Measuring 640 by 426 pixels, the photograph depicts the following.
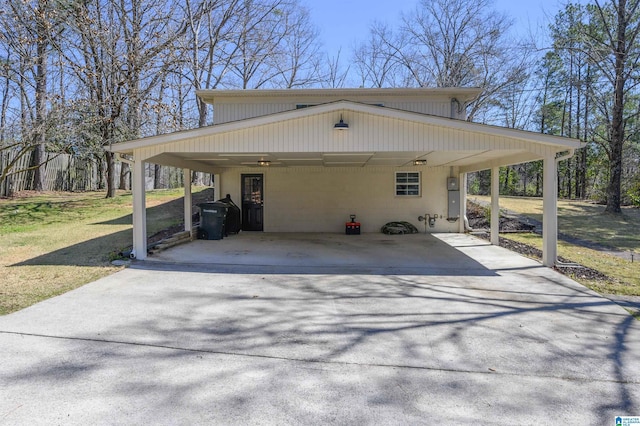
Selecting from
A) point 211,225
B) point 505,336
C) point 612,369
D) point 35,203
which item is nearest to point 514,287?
point 505,336

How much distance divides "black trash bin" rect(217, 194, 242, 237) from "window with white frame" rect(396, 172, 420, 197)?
17.4 feet

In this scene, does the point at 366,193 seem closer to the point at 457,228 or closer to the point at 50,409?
the point at 457,228

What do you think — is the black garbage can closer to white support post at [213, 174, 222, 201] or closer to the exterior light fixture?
white support post at [213, 174, 222, 201]

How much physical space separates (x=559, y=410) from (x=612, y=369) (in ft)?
3.44

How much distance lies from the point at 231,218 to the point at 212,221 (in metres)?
1.06

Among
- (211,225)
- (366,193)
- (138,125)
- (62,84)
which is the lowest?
(211,225)

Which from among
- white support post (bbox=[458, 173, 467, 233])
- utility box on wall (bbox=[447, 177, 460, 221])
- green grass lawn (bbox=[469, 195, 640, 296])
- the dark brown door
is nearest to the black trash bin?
the dark brown door

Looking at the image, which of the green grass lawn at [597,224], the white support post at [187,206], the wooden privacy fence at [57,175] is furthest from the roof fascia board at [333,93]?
the wooden privacy fence at [57,175]

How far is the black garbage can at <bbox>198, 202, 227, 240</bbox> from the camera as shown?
1089 centimetres

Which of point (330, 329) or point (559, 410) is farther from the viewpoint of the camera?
point (330, 329)

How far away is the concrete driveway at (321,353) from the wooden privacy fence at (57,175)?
567 inches

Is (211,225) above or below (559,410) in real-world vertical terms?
above

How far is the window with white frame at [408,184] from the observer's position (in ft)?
41.1

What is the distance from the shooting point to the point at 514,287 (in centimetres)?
600
